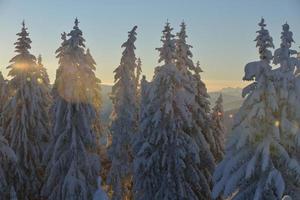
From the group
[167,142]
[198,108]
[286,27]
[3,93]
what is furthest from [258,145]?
[3,93]

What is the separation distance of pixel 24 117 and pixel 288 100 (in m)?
22.2

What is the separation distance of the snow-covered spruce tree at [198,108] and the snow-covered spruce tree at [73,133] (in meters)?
6.89

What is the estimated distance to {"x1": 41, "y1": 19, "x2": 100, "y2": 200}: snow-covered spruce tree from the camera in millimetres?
30453

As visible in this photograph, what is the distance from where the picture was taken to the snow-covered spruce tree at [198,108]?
2966 centimetres

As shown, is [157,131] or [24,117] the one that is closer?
[157,131]

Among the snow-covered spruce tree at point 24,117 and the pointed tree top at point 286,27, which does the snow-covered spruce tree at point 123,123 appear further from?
the pointed tree top at point 286,27

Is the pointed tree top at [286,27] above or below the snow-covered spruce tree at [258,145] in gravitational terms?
above

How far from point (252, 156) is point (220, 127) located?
61.7 ft

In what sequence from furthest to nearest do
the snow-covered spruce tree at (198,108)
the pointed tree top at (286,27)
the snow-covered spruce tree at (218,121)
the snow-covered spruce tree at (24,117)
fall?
1. the snow-covered spruce tree at (218,121)
2. the snow-covered spruce tree at (24,117)
3. the snow-covered spruce tree at (198,108)
4. the pointed tree top at (286,27)

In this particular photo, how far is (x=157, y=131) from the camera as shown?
27.9m

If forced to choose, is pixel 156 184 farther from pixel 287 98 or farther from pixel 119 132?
pixel 287 98

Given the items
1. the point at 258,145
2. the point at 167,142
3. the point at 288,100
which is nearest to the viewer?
the point at 288,100

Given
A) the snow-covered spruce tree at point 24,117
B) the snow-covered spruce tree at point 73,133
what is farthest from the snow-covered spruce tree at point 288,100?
the snow-covered spruce tree at point 24,117

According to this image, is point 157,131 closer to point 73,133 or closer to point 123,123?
point 73,133
